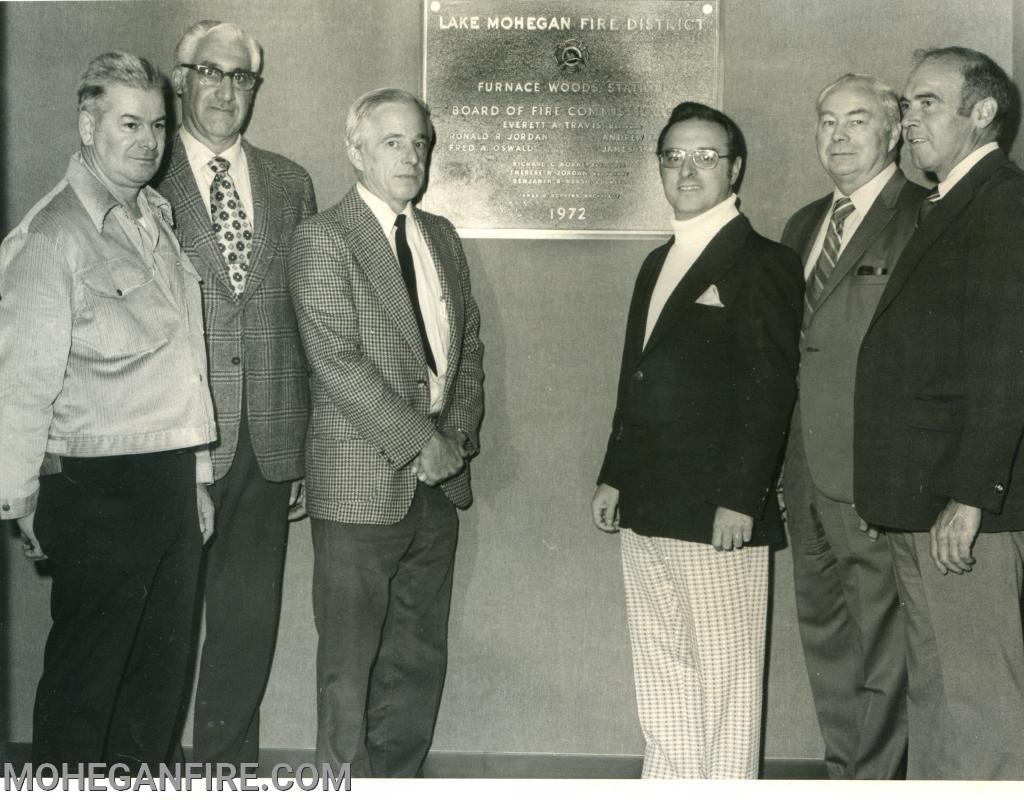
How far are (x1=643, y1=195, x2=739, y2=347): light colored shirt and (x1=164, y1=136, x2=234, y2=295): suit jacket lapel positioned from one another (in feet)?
3.97

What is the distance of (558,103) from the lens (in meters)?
3.21

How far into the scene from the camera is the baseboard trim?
325 cm

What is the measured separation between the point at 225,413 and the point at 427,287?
68cm

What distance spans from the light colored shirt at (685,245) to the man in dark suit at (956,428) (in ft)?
1.60

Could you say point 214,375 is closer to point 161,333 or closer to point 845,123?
point 161,333

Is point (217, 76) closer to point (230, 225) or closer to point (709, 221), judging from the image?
point (230, 225)

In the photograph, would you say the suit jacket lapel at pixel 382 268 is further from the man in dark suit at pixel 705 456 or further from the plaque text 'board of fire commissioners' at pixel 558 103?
the man in dark suit at pixel 705 456

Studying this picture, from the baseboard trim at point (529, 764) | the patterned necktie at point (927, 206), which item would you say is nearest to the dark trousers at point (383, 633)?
the baseboard trim at point (529, 764)

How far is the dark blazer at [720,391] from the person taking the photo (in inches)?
103

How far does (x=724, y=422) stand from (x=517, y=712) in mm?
1329

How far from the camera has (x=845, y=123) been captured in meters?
2.83

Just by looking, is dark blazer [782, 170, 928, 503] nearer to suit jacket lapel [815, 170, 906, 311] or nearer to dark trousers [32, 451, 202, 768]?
suit jacket lapel [815, 170, 906, 311]

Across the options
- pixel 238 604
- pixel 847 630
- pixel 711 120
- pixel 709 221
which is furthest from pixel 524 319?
pixel 847 630

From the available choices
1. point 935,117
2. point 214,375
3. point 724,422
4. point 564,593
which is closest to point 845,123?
point 935,117
